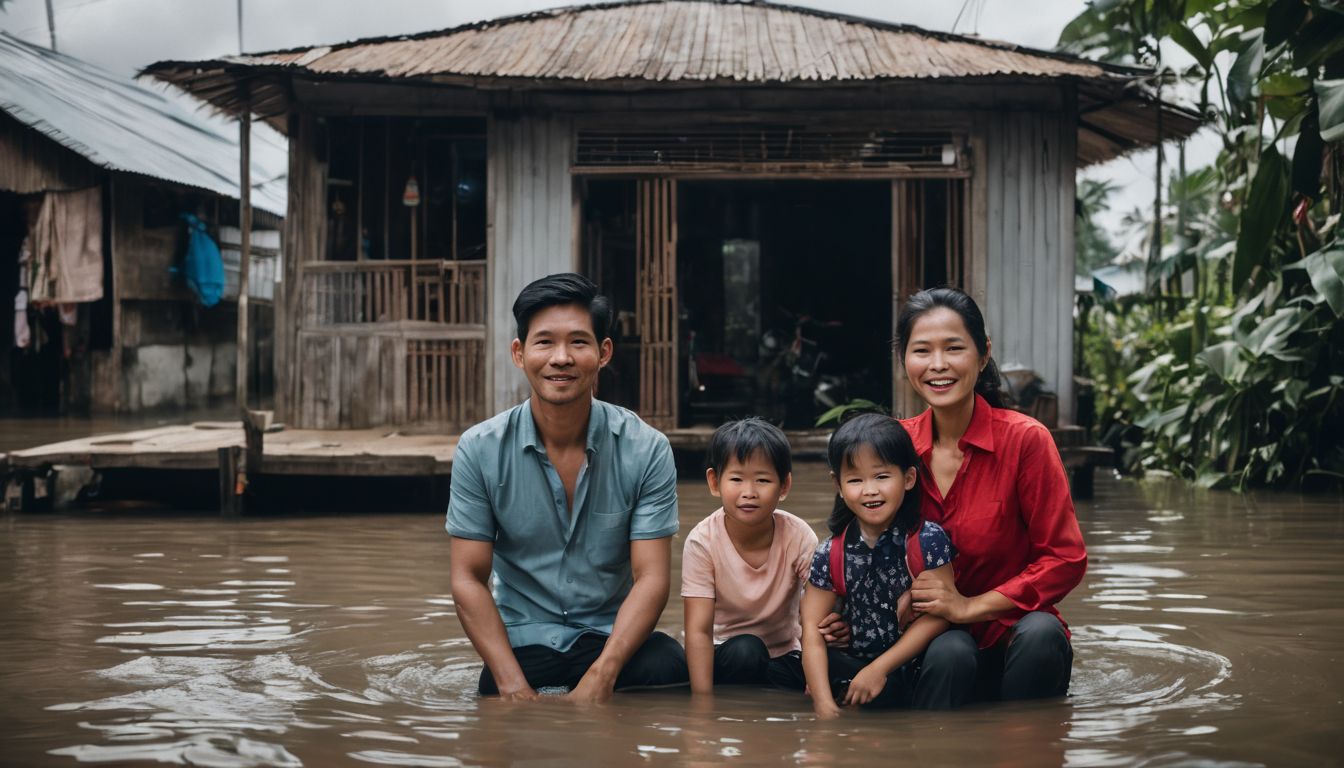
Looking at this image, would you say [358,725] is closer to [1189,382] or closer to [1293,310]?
[1293,310]

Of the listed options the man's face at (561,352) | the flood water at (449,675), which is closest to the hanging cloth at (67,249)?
the flood water at (449,675)

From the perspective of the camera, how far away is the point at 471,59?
33.0 feet

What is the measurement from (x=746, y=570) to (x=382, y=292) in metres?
7.38

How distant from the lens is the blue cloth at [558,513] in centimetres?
376

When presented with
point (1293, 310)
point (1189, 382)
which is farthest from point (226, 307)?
→ point (1293, 310)

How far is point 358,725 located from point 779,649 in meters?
1.23

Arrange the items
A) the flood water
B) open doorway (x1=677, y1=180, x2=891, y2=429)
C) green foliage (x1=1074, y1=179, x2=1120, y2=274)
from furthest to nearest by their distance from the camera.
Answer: green foliage (x1=1074, y1=179, x2=1120, y2=274)
open doorway (x1=677, y1=180, x2=891, y2=429)
the flood water

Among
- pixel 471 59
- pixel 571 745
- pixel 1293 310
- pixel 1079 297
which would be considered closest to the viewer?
pixel 571 745

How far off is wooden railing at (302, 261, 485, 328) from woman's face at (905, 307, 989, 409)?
733cm

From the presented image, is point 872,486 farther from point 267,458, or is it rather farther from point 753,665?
point 267,458

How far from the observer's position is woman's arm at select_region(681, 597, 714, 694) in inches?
149

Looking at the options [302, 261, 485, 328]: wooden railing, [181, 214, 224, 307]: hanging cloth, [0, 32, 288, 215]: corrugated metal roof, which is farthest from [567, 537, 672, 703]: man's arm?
[181, 214, 224, 307]: hanging cloth

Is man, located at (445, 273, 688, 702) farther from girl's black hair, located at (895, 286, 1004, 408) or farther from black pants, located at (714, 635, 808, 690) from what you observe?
girl's black hair, located at (895, 286, 1004, 408)

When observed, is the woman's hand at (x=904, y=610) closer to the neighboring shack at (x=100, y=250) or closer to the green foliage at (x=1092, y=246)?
the neighboring shack at (x=100, y=250)
